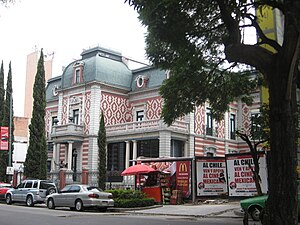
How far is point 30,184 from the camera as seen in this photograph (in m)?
28.2

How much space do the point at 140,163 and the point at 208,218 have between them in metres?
11.4

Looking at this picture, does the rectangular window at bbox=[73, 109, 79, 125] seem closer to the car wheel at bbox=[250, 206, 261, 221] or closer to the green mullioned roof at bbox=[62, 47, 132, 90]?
the green mullioned roof at bbox=[62, 47, 132, 90]

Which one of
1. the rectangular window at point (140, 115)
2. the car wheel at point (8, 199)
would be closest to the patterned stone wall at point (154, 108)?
the rectangular window at point (140, 115)

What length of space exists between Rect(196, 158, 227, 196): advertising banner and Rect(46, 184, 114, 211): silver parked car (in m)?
5.95

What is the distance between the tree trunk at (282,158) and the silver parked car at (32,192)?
75.1ft

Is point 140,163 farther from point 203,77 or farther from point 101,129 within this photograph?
point 203,77

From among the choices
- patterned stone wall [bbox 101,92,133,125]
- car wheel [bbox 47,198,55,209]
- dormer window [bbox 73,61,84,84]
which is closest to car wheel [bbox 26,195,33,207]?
car wheel [bbox 47,198,55,209]

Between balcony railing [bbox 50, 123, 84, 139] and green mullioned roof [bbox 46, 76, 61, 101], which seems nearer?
balcony railing [bbox 50, 123, 84, 139]

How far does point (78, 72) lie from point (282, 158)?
41069mm

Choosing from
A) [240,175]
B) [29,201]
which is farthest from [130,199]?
[29,201]

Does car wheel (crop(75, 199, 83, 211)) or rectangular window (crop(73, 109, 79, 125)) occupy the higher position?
rectangular window (crop(73, 109, 79, 125))

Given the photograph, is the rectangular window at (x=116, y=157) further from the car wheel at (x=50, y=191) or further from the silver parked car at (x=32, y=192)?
the car wheel at (x=50, y=191)

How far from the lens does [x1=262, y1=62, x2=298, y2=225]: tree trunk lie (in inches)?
245

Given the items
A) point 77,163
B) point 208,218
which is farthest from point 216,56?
point 77,163
